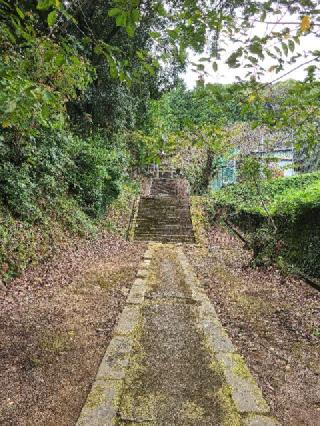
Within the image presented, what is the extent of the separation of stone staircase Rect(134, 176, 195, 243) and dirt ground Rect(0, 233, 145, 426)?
515cm

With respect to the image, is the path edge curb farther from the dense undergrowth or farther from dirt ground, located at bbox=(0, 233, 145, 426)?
the dense undergrowth

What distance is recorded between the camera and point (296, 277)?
297 inches

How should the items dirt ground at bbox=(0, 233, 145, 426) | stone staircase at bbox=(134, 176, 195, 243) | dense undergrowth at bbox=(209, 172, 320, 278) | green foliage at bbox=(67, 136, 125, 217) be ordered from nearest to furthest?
dirt ground at bbox=(0, 233, 145, 426)
dense undergrowth at bbox=(209, 172, 320, 278)
green foliage at bbox=(67, 136, 125, 217)
stone staircase at bbox=(134, 176, 195, 243)

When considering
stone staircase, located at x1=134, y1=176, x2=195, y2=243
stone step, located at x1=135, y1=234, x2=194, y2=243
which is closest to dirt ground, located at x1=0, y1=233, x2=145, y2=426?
stone step, located at x1=135, y1=234, x2=194, y2=243

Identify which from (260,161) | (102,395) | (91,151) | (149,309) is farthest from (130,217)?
(102,395)

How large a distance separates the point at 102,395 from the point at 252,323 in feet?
8.41

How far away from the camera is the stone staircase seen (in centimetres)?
1281


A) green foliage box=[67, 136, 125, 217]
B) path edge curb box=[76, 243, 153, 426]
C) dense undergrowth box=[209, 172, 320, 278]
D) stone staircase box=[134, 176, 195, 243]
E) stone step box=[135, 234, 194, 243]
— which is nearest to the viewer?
path edge curb box=[76, 243, 153, 426]

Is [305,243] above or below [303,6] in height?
below

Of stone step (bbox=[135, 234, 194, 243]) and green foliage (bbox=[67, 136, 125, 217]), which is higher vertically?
green foliage (bbox=[67, 136, 125, 217])

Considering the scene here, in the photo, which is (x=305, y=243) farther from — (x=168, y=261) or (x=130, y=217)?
(x=130, y=217)

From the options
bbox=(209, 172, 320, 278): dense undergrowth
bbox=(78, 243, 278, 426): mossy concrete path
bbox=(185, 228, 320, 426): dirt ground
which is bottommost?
bbox=(185, 228, 320, 426): dirt ground

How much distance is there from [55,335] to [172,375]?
1546mm

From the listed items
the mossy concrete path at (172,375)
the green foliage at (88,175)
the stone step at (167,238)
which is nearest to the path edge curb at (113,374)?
the mossy concrete path at (172,375)
